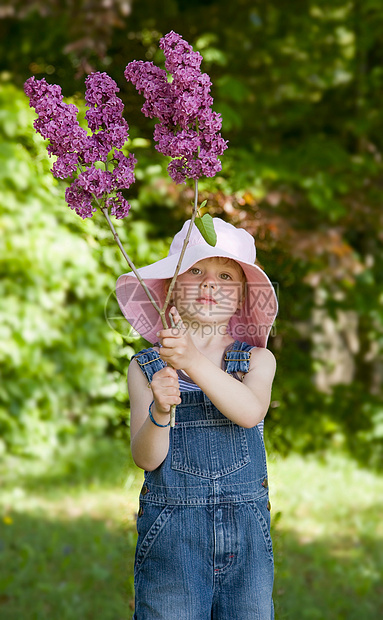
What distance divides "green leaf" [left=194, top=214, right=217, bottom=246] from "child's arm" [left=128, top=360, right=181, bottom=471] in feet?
1.03

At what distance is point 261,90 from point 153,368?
158 inches

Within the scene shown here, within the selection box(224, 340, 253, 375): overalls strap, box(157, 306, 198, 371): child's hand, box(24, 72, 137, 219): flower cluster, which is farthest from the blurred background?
box(157, 306, 198, 371): child's hand

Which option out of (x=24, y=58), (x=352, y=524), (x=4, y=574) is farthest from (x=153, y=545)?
(x=24, y=58)

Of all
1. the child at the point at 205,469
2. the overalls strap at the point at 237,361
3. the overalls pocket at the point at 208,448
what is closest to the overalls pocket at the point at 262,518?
the child at the point at 205,469

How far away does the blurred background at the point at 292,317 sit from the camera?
11.6 ft

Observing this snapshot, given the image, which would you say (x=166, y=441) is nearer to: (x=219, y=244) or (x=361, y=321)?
(x=219, y=244)

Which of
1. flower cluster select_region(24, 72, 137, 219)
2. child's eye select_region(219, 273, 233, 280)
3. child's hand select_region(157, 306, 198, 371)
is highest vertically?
flower cluster select_region(24, 72, 137, 219)

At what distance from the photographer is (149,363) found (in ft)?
5.74

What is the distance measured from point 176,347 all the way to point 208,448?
1.14 ft

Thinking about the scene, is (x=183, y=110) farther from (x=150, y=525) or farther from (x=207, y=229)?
(x=150, y=525)

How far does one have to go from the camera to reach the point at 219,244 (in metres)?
1.79

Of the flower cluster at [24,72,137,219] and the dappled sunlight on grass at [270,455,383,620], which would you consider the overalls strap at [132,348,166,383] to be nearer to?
the flower cluster at [24,72,137,219]

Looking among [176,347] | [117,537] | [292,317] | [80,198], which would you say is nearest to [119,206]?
[80,198]

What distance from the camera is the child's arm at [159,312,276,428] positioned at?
4.82ft
